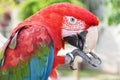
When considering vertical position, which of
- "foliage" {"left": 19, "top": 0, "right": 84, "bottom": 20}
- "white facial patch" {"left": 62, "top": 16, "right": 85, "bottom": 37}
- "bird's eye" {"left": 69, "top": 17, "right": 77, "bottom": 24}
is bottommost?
"white facial patch" {"left": 62, "top": 16, "right": 85, "bottom": 37}

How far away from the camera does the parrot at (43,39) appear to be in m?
0.78

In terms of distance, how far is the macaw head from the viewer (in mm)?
787

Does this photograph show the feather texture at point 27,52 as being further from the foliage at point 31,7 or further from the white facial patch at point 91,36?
the foliage at point 31,7

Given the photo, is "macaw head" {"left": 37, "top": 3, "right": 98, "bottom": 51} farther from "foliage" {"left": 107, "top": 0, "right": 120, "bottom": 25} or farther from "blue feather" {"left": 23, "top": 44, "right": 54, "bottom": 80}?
"foliage" {"left": 107, "top": 0, "right": 120, "bottom": 25}

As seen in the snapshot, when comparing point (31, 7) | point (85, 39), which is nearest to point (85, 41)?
point (85, 39)

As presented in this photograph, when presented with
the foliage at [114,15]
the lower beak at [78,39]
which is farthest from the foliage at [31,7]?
the lower beak at [78,39]

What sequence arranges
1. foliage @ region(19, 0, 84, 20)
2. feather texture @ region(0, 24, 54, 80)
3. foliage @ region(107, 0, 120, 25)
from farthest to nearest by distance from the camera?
foliage @ region(19, 0, 84, 20) → foliage @ region(107, 0, 120, 25) → feather texture @ region(0, 24, 54, 80)

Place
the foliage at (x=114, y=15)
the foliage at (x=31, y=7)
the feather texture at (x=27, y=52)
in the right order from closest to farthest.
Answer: the feather texture at (x=27, y=52)
the foliage at (x=114, y=15)
the foliage at (x=31, y=7)

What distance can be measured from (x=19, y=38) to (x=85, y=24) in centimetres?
14

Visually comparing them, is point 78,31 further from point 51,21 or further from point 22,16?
point 22,16

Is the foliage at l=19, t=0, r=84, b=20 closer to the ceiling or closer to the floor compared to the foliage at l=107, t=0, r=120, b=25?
closer to the ceiling

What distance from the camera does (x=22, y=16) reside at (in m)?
2.71

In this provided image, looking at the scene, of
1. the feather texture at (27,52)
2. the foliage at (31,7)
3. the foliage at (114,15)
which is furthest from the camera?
the foliage at (31,7)

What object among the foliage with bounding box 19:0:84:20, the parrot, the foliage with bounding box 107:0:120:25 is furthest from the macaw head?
the foliage with bounding box 19:0:84:20
